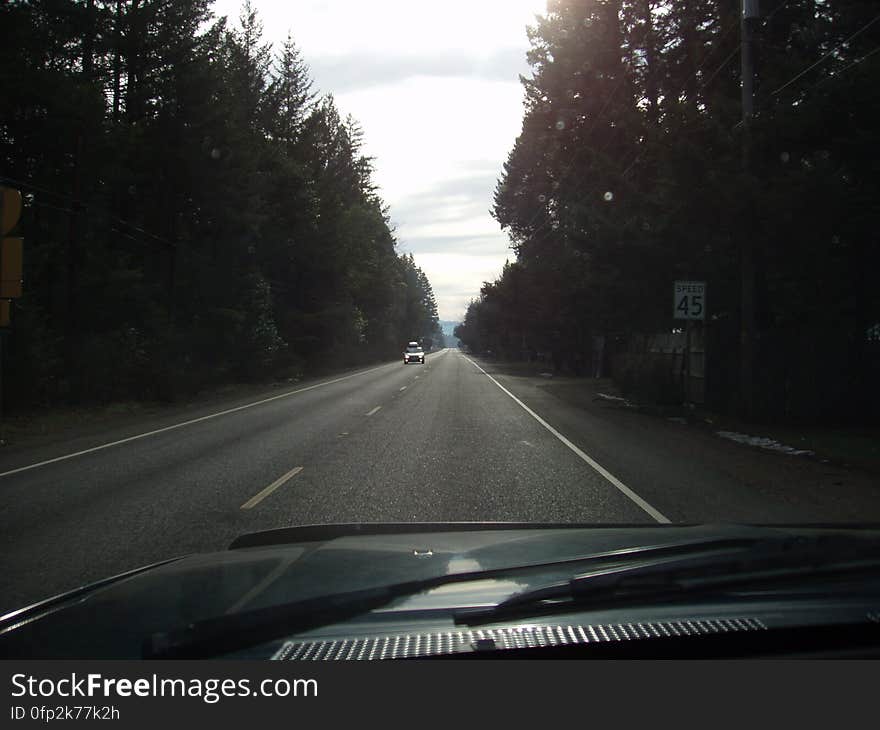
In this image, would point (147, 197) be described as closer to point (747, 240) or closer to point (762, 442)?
point (747, 240)

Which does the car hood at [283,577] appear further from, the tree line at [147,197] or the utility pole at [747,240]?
the tree line at [147,197]

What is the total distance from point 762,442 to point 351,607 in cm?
1291

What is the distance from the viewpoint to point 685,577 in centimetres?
285

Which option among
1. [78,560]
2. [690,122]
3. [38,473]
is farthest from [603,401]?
[78,560]

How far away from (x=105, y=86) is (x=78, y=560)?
2668 centimetres

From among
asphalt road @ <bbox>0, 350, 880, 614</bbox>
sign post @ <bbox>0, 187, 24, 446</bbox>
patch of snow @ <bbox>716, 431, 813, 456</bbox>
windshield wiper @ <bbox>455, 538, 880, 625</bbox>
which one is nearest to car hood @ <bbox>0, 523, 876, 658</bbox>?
windshield wiper @ <bbox>455, 538, 880, 625</bbox>

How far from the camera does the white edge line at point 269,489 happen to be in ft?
26.1

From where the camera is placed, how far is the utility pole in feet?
52.8

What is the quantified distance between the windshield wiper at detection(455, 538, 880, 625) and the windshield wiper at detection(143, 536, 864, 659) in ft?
0.04

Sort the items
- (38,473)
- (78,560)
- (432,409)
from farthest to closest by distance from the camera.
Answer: (432,409) < (38,473) < (78,560)

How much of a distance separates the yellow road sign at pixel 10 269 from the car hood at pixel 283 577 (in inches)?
472

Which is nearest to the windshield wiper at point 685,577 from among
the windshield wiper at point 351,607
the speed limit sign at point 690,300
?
the windshield wiper at point 351,607

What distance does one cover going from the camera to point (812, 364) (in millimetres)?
17062

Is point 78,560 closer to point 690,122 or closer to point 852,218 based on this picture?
point 852,218
